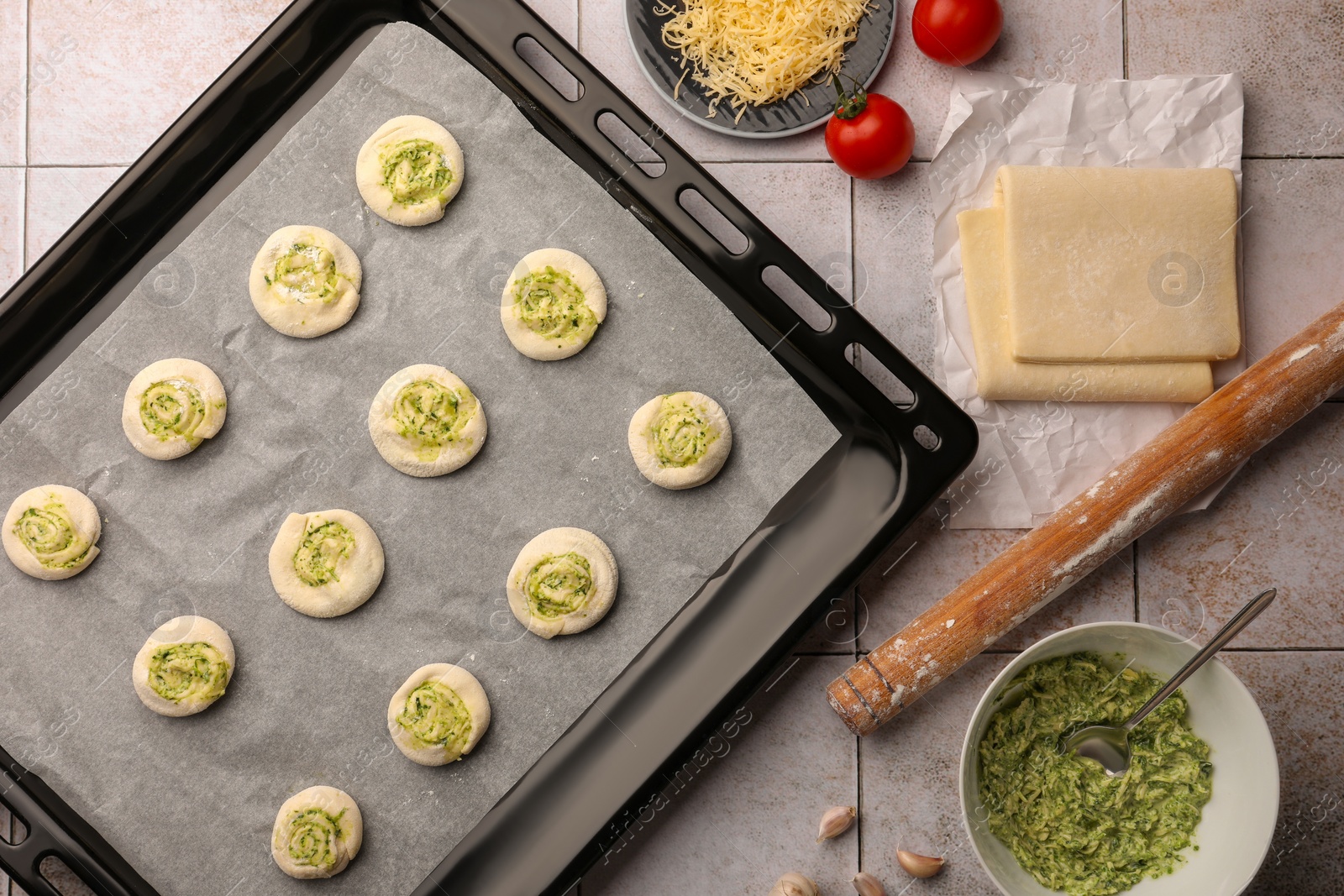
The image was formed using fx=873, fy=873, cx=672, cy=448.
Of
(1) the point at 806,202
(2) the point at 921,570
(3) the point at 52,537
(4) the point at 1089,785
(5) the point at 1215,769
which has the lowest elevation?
(5) the point at 1215,769

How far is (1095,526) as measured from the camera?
76.9 inches

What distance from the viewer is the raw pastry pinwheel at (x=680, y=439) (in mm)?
1956

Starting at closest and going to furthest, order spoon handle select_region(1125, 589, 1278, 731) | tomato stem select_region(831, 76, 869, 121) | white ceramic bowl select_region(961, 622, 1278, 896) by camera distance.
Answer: spoon handle select_region(1125, 589, 1278, 731), white ceramic bowl select_region(961, 622, 1278, 896), tomato stem select_region(831, 76, 869, 121)

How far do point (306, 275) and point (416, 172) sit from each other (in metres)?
0.35

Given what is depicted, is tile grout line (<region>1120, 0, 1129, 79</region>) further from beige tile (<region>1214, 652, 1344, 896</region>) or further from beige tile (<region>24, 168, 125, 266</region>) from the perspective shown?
beige tile (<region>24, 168, 125, 266</region>)

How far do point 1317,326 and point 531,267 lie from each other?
183 cm

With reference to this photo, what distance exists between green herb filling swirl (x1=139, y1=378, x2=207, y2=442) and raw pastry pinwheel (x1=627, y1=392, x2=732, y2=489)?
983mm

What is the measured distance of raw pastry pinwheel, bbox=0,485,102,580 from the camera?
194 centimetres

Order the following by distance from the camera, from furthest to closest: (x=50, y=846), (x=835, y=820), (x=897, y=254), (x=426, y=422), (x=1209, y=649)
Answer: (x=897, y=254) → (x=835, y=820) → (x=426, y=422) → (x=50, y=846) → (x=1209, y=649)

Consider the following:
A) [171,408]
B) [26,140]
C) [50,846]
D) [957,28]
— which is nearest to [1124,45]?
[957,28]

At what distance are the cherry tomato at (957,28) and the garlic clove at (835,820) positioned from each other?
184cm

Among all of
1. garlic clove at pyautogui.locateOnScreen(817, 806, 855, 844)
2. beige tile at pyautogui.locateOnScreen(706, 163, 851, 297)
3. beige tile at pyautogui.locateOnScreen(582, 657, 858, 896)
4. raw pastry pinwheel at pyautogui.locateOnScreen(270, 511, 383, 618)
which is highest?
raw pastry pinwheel at pyautogui.locateOnScreen(270, 511, 383, 618)

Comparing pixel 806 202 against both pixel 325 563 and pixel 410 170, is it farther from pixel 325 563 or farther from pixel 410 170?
pixel 325 563

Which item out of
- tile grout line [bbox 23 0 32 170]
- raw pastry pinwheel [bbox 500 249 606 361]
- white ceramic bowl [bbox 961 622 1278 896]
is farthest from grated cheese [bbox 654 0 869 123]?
tile grout line [bbox 23 0 32 170]
